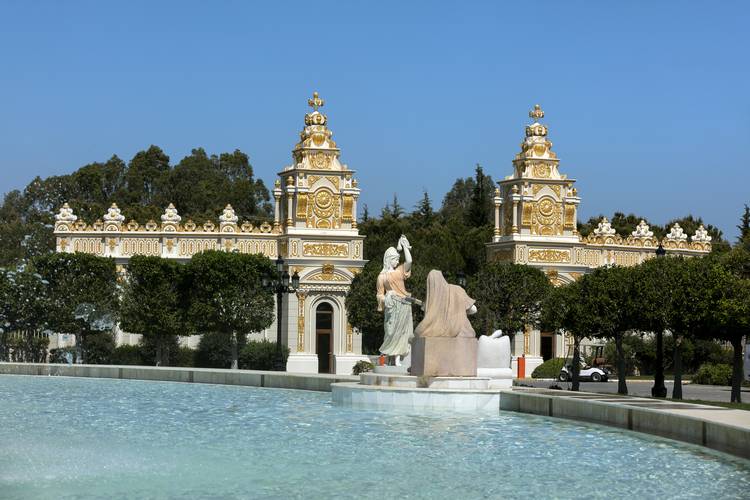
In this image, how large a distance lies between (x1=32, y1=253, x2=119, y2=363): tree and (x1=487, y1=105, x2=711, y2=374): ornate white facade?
17880 mm

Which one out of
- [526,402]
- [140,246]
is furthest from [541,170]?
[526,402]

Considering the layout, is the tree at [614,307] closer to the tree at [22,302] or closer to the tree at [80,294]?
the tree at [80,294]

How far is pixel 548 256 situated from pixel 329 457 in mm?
43265

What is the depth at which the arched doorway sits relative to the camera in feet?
191

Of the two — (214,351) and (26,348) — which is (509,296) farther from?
(26,348)

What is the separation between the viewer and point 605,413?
2080 centimetres

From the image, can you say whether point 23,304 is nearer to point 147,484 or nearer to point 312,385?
point 312,385

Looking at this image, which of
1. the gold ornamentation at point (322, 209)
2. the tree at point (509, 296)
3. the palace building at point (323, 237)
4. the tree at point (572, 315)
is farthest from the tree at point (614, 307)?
the gold ornamentation at point (322, 209)

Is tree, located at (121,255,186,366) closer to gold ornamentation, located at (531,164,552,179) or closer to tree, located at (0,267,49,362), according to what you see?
tree, located at (0,267,49,362)

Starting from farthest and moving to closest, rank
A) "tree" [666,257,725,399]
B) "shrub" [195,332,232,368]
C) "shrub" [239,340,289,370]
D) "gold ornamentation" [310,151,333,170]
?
1. "gold ornamentation" [310,151,333,170]
2. "shrub" [195,332,232,368]
3. "shrub" [239,340,289,370]
4. "tree" [666,257,725,399]

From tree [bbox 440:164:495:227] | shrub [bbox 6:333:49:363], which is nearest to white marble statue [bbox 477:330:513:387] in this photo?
shrub [bbox 6:333:49:363]

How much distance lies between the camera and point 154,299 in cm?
5381

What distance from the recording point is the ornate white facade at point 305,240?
189 ft

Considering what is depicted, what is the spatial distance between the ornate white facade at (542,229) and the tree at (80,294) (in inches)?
704
